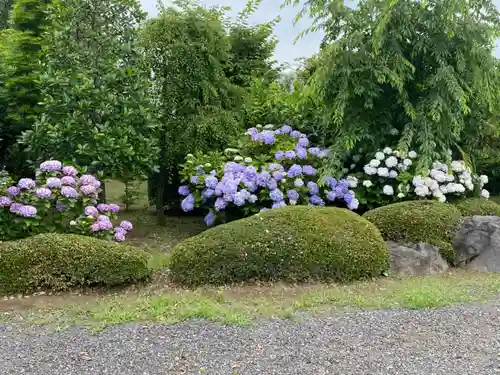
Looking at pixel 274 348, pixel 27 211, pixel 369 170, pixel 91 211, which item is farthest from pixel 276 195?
pixel 274 348

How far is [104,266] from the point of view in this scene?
3.99 meters

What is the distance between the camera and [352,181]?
6.00m

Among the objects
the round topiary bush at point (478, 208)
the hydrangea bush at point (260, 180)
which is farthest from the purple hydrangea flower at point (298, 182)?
the round topiary bush at point (478, 208)

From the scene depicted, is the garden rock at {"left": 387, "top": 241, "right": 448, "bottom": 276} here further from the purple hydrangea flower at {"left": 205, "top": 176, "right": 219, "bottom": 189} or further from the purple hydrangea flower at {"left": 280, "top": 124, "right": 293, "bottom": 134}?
the purple hydrangea flower at {"left": 280, "top": 124, "right": 293, "bottom": 134}

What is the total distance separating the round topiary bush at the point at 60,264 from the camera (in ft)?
12.8

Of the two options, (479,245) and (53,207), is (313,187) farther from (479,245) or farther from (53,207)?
(53,207)

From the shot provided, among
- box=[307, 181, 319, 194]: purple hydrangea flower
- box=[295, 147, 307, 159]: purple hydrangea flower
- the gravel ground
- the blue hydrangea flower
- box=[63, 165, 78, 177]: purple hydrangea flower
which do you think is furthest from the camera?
box=[295, 147, 307, 159]: purple hydrangea flower

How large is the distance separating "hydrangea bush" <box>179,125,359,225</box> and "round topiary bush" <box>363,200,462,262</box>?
0.82 m

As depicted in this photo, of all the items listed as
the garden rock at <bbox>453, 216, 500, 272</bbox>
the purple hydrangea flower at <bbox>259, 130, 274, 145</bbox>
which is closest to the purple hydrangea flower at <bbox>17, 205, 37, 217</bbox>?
the purple hydrangea flower at <bbox>259, 130, 274, 145</bbox>

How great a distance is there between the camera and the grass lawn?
339 centimetres

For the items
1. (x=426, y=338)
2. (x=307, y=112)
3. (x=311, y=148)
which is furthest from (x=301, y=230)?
(x=307, y=112)

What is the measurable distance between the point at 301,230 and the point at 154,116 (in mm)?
2624

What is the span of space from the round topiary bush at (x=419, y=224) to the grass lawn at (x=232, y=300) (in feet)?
1.39

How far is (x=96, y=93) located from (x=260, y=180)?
6.59ft
